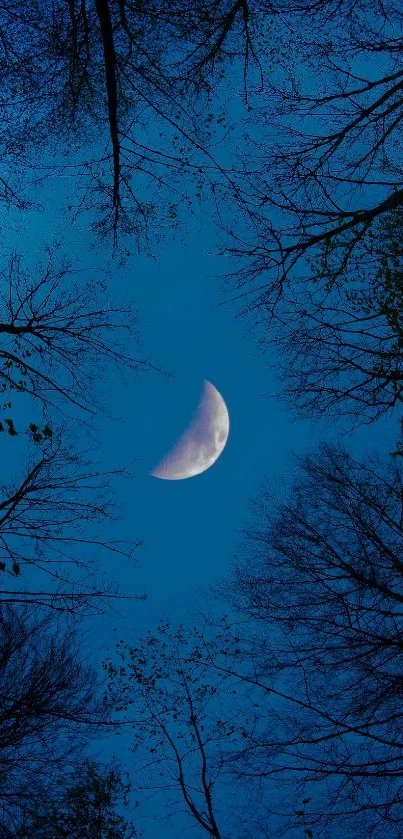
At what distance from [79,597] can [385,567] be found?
483 cm

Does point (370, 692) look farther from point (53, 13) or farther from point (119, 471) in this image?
point (53, 13)

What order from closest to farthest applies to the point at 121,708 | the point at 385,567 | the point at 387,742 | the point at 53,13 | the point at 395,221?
the point at 53,13 < the point at 387,742 < the point at 395,221 < the point at 385,567 < the point at 121,708

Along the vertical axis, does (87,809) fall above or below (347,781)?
above

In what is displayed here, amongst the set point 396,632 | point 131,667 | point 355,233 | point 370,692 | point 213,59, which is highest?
point 213,59

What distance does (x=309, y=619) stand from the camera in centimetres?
730

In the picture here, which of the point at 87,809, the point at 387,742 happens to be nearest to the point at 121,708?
the point at 87,809

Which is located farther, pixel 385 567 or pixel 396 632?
pixel 385 567

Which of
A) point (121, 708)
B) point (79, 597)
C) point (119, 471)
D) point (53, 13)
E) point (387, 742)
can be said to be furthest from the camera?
point (121, 708)

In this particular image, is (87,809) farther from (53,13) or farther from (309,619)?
(53,13)

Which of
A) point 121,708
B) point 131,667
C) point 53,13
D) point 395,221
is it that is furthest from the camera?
point 131,667

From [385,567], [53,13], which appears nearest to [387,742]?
[385,567]

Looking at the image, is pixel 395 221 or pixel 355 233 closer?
pixel 355 233

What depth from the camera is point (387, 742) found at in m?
6.18

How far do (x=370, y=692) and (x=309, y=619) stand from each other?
1.19 meters
